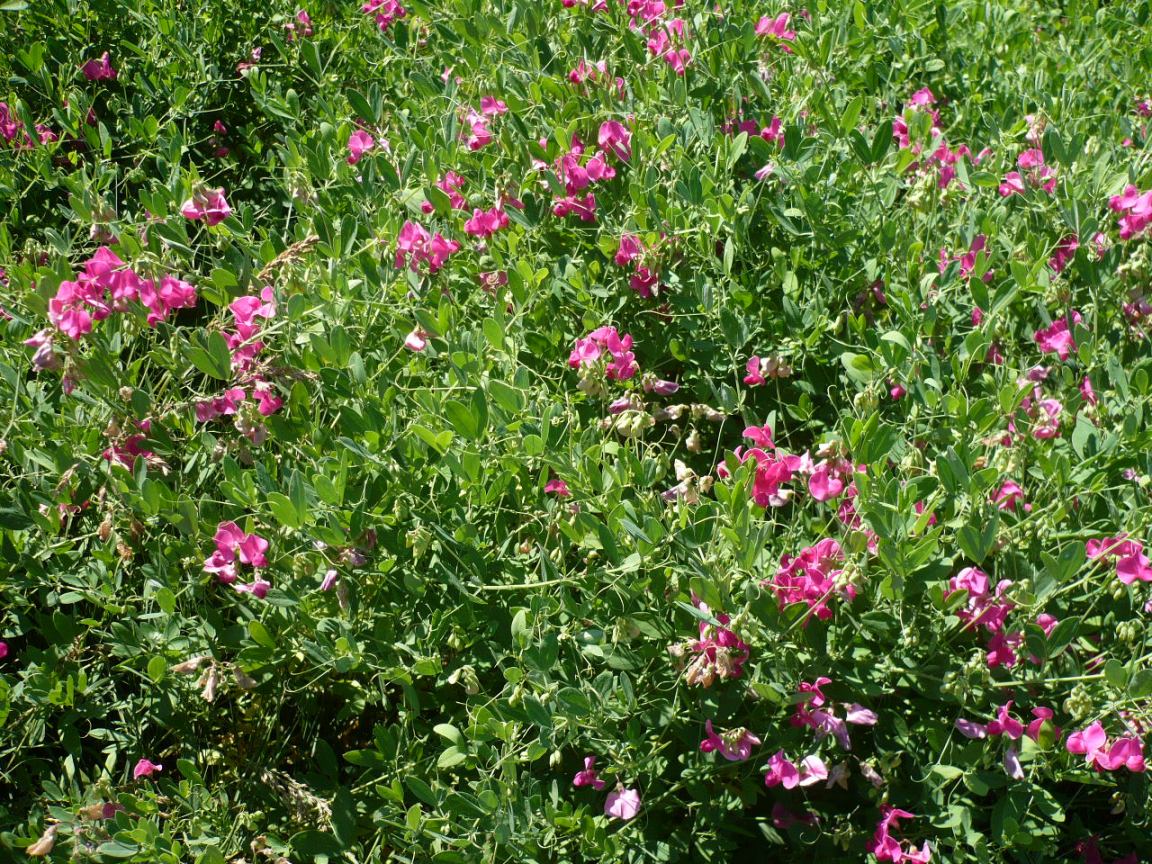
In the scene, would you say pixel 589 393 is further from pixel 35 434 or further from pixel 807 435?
pixel 35 434

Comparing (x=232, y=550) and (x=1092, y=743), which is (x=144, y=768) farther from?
(x=1092, y=743)

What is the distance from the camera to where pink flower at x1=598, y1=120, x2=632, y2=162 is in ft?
7.86

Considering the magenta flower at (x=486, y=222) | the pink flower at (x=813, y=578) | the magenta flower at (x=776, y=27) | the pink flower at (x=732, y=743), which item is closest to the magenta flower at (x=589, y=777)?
the pink flower at (x=732, y=743)

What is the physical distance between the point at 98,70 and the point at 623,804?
263cm

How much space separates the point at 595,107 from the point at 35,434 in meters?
1.39

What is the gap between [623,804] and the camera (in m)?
1.79

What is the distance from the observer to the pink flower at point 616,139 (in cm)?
240

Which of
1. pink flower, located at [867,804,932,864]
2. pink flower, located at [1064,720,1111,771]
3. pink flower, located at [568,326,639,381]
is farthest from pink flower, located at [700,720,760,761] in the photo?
pink flower, located at [568,326,639,381]

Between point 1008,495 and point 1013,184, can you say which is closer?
point 1008,495

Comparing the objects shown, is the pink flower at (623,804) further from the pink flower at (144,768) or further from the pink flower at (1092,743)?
the pink flower at (144,768)

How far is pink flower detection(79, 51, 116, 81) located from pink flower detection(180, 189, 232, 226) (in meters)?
1.23

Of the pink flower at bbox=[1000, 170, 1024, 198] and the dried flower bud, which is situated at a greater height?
the pink flower at bbox=[1000, 170, 1024, 198]

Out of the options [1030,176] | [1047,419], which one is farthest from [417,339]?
[1030,176]

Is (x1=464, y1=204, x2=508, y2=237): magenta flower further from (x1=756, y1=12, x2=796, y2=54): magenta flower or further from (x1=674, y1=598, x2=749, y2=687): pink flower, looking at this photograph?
(x1=674, y1=598, x2=749, y2=687): pink flower
